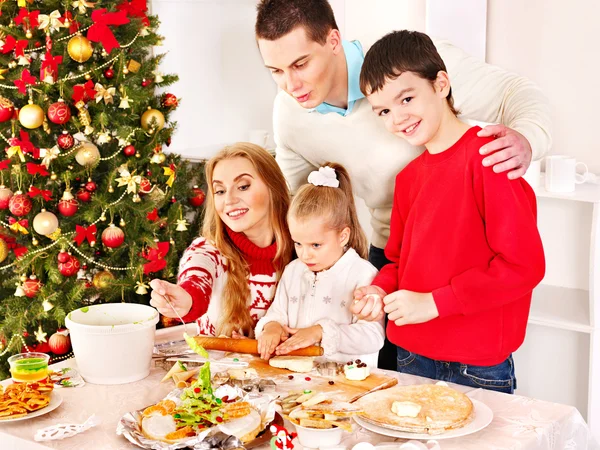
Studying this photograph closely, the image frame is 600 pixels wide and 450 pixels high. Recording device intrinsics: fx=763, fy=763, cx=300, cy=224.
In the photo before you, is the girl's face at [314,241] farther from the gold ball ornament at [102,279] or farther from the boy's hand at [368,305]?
the gold ball ornament at [102,279]

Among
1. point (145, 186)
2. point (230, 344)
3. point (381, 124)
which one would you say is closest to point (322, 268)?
point (230, 344)

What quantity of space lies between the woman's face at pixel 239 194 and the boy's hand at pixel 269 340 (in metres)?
0.33

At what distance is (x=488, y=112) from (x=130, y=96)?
1.65 meters

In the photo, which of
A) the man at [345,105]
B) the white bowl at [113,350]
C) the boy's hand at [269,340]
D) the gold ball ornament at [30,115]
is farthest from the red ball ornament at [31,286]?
the boy's hand at [269,340]

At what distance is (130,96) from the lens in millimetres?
3297

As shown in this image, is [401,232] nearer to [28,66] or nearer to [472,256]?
[472,256]

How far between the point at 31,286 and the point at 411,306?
1984 millimetres

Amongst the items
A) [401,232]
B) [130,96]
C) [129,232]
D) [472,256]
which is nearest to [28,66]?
[130,96]

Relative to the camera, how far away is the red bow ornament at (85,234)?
321cm

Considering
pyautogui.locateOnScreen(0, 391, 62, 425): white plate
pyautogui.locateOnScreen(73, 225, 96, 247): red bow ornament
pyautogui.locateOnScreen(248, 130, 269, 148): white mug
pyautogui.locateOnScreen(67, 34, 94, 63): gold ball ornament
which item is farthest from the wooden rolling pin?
pyautogui.locateOnScreen(248, 130, 269, 148): white mug

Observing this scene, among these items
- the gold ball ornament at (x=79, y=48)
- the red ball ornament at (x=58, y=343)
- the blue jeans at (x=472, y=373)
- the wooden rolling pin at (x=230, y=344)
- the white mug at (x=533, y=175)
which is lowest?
the red ball ornament at (x=58, y=343)

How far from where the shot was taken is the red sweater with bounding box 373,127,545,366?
1.81m

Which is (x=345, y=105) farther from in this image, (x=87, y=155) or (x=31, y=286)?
(x=31, y=286)

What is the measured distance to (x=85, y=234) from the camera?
10.7ft
